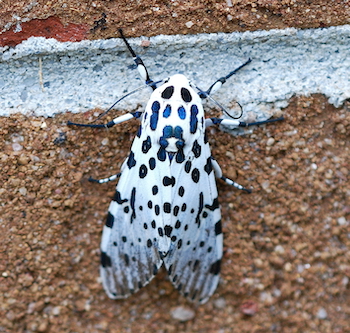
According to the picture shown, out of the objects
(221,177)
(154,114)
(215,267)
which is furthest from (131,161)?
(215,267)

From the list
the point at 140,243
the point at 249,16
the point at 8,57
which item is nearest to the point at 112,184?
the point at 140,243

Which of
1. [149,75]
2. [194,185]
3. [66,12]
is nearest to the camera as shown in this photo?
[66,12]

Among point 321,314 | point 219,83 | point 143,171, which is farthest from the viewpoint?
point 143,171

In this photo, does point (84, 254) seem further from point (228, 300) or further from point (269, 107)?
point (269, 107)

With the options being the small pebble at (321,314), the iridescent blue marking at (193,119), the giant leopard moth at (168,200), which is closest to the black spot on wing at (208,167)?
the giant leopard moth at (168,200)

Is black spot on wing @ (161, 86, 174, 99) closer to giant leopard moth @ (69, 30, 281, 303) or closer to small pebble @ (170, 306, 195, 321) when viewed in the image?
giant leopard moth @ (69, 30, 281, 303)

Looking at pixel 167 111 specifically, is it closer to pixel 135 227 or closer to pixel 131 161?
pixel 131 161
